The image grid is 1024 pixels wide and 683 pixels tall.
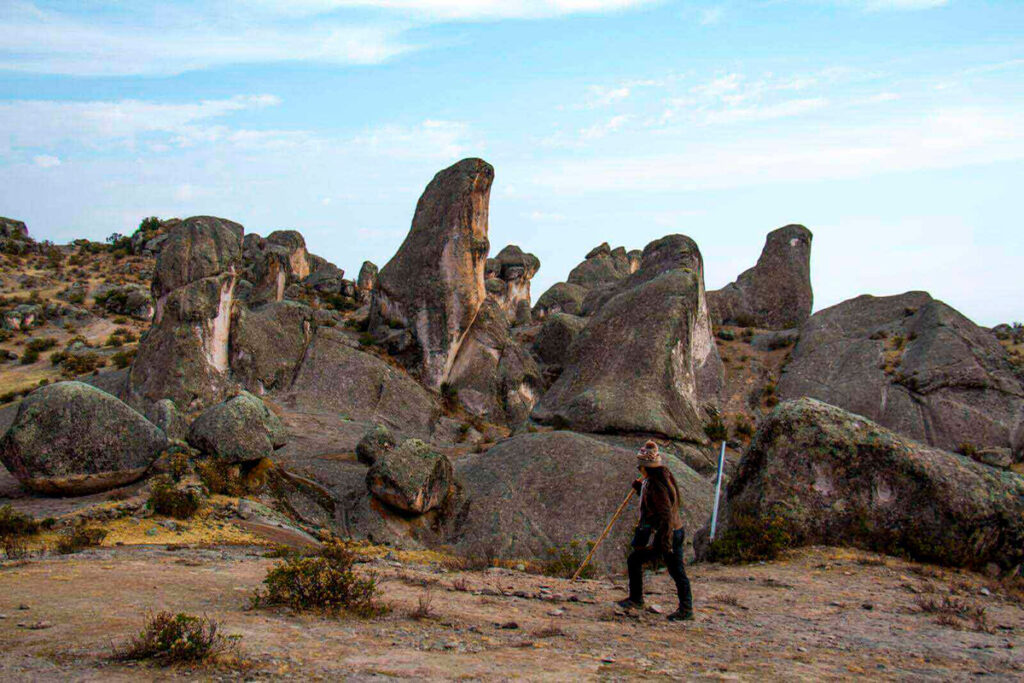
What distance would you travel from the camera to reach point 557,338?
135 ft

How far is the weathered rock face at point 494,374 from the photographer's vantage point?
36.2 metres

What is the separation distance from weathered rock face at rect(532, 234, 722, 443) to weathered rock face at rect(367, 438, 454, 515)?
7350 millimetres

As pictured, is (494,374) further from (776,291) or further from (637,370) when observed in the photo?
(776,291)

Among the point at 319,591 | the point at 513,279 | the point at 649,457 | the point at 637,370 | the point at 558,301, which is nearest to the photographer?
the point at 319,591

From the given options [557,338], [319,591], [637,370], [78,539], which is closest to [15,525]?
[78,539]

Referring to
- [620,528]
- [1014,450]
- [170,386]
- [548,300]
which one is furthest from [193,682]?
[548,300]

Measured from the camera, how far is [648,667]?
6699 mm

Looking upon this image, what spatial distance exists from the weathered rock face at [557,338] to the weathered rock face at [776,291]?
40.5ft

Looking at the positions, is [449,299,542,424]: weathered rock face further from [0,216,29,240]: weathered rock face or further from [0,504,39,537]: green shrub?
[0,216,29,240]: weathered rock face

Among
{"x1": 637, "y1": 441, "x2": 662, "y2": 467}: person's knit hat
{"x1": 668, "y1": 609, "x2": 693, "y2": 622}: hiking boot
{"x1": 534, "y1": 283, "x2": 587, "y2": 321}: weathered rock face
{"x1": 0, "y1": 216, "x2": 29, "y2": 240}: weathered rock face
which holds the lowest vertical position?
{"x1": 668, "y1": 609, "x2": 693, "y2": 622}: hiking boot

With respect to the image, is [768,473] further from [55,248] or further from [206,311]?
[55,248]

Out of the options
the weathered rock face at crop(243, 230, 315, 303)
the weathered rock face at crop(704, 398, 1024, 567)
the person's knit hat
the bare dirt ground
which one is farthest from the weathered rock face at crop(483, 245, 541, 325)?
the person's knit hat

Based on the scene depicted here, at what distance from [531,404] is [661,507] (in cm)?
2769

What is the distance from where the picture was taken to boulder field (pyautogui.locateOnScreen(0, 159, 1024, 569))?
13.1 m
